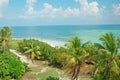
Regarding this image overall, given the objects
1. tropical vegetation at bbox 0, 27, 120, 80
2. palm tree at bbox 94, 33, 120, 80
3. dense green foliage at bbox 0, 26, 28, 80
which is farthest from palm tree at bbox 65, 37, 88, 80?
dense green foliage at bbox 0, 26, 28, 80

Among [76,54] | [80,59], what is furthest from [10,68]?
[80,59]

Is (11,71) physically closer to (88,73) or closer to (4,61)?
(4,61)

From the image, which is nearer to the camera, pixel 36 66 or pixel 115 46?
pixel 115 46

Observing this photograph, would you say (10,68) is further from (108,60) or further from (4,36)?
(108,60)

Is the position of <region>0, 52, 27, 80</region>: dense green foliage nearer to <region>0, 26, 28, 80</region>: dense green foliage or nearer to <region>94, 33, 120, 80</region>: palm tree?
<region>0, 26, 28, 80</region>: dense green foliage

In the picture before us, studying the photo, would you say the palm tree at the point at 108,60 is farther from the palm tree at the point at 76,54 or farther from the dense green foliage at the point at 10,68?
the dense green foliage at the point at 10,68

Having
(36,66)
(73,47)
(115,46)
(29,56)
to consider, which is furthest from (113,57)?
(29,56)
